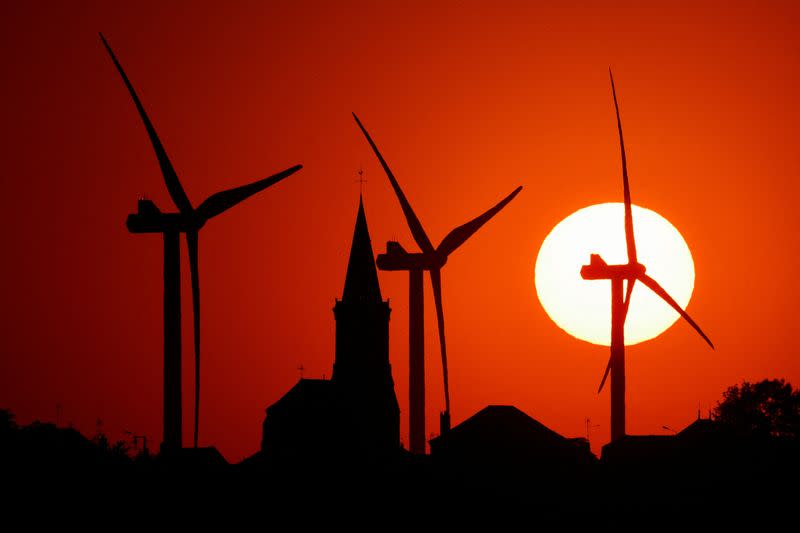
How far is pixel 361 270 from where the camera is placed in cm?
14362

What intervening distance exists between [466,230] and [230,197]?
23633 millimetres

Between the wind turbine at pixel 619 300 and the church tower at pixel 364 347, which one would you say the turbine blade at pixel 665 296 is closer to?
the wind turbine at pixel 619 300

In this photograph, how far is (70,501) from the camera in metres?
96.2

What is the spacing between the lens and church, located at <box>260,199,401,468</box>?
449ft

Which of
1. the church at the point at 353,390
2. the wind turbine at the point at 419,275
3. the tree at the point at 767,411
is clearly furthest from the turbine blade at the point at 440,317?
the tree at the point at 767,411

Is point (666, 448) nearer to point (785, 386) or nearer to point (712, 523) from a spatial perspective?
point (712, 523)

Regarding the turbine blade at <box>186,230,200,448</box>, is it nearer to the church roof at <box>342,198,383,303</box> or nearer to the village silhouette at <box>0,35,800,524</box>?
the village silhouette at <box>0,35,800,524</box>

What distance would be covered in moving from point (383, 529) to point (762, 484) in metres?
24.5

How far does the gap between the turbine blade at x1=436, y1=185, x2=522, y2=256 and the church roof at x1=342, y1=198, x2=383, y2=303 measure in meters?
36.0

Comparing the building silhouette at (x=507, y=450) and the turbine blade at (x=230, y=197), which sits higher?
the turbine blade at (x=230, y=197)

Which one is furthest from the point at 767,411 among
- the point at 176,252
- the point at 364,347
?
the point at 176,252

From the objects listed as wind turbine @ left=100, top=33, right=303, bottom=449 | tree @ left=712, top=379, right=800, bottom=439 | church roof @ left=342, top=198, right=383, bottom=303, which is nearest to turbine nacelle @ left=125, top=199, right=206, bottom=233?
wind turbine @ left=100, top=33, right=303, bottom=449

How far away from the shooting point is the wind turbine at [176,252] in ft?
265

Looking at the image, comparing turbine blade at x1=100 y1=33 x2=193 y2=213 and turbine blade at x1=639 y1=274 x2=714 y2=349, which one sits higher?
turbine blade at x1=100 y1=33 x2=193 y2=213
